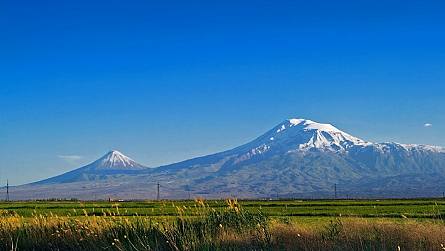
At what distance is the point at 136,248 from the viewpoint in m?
18.8

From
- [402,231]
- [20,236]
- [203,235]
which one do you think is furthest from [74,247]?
[402,231]

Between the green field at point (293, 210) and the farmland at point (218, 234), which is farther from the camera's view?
the green field at point (293, 210)

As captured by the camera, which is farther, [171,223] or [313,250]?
[171,223]

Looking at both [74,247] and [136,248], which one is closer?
[136,248]

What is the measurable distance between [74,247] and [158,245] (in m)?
3.50

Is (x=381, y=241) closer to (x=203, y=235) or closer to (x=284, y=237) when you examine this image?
(x=284, y=237)

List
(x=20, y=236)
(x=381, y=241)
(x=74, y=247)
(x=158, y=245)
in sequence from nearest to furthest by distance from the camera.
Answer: (x=381, y=241) < (x=158, y=245) < (x=74, y=247) < (x=20, y=236)

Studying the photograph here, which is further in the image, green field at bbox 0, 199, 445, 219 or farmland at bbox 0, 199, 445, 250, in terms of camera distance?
green field at bbox 0, 199, 445, 219

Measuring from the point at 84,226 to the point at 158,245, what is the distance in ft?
11.9

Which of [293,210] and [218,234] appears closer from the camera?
[218,234]

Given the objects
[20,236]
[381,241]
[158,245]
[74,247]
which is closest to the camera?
[381,241]

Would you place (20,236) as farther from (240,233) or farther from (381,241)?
(381,241)

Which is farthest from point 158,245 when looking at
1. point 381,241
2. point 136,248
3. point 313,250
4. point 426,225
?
point 426,225

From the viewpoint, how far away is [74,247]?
21453mm
